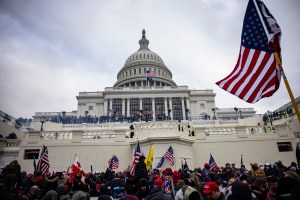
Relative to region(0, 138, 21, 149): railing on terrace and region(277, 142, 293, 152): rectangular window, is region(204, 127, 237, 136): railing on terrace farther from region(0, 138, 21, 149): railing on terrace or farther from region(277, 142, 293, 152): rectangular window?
region(0, 138, 21, 149): railing on terrace

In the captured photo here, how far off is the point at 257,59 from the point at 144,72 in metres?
79.5

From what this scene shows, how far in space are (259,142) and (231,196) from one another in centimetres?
1692

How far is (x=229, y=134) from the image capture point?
19.8m

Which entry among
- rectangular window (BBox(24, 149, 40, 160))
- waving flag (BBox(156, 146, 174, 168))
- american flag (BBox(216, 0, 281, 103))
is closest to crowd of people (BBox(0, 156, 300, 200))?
american flag (BBox(216, 0, 281, 103))

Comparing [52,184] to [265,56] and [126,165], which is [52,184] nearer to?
[265,56]

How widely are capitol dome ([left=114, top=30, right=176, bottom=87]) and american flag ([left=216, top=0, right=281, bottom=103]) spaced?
69.1 meters

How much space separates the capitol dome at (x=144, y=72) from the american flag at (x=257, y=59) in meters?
69.1

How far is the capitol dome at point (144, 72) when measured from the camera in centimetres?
8181

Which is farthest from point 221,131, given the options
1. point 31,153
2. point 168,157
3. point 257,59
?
point 31,153

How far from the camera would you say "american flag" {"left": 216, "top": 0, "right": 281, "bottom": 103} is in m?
6.15

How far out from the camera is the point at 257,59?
6570 mm

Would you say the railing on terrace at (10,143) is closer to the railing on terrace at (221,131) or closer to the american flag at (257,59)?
the railing on terrace at (221,131)

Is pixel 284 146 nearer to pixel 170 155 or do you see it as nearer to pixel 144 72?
pixel 170 155

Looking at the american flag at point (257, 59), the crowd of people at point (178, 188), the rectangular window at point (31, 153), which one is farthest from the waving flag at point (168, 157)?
the rectangular window at point (31, 153)
